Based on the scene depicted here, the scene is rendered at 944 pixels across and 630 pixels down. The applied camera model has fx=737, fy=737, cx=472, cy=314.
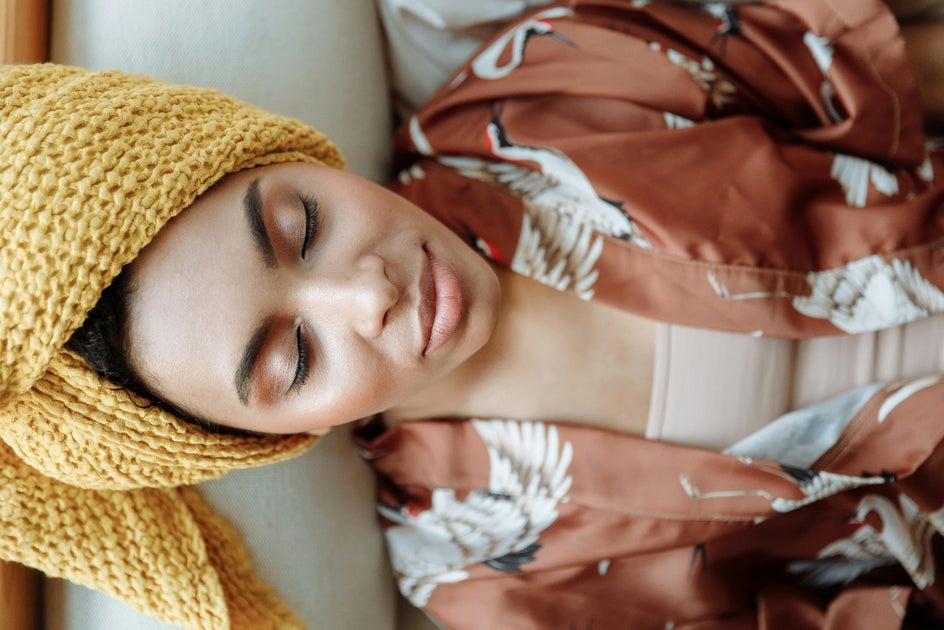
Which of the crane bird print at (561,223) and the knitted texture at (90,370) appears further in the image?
the crane bird print at (561,223)

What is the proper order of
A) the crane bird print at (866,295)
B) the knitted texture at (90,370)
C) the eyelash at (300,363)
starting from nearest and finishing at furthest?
1. the knitted texture at (90,370)
2. the eyelash at (300,363)
3. the crane bird print at (866,295)

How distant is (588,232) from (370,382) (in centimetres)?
39

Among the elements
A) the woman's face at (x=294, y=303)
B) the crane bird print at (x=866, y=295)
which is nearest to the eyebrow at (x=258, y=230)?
the woman's face at (x=294, y=303)

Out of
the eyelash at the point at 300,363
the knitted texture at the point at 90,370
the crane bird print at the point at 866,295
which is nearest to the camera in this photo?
the knitted texture at the point at 90,370

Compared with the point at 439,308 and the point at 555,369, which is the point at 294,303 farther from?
the point at 555,369

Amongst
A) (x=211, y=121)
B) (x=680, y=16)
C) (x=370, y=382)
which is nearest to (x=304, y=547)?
(x=370, y=382)

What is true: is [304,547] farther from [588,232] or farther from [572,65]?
[572,65]

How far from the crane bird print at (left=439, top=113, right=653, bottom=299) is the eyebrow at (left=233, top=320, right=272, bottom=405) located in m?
0.37

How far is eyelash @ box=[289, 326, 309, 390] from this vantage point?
0.81 m

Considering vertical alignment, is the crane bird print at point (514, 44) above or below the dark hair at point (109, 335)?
above

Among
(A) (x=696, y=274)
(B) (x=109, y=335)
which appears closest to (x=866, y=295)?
(A) (x=696, y=274)

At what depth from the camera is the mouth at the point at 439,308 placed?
2.79ft

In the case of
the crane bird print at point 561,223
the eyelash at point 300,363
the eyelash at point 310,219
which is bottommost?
the eyelash at point 300,363

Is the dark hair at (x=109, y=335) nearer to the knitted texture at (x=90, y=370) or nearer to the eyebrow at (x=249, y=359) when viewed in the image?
the knitted texture at (x=90, y=370)
